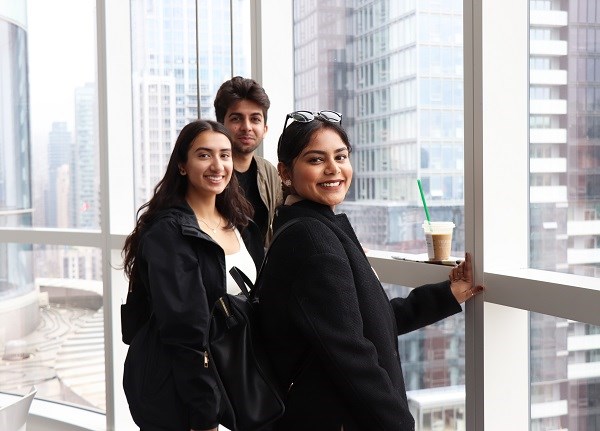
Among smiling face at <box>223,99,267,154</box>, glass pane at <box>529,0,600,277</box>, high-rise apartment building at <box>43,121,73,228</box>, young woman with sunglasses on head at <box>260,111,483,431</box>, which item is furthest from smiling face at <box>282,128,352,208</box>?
high-rise apartment building at <box>43,121,73,228</box>

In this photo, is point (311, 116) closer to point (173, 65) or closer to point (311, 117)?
point (311, 117)

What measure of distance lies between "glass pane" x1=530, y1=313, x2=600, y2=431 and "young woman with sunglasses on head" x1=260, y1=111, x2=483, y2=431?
56 cm

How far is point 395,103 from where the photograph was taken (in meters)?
2.58

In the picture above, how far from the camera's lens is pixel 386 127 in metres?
2.64

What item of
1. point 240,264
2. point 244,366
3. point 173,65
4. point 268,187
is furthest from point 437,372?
point 173,65

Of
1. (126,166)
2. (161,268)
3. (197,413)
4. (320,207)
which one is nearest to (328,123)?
(320,207)

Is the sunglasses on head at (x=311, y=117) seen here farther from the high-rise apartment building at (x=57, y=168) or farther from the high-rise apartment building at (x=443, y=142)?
the high-rise apartment building at (x=57, y=168)

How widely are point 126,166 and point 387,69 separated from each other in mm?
1690

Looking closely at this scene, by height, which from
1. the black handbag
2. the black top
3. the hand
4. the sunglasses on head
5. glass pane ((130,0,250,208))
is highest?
glass pane ((130,0,250,208))

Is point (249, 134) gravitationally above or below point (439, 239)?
above

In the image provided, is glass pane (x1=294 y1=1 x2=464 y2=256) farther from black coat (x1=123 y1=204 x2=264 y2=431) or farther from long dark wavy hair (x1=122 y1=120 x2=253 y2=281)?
black coat (x1=123 y1=204 x2=264 y2=431)

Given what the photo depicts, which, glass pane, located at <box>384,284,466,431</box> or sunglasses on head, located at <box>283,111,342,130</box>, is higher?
sunglasses on head, located at <box>283,111,342,130</box>

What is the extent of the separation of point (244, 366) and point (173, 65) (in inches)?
90.9

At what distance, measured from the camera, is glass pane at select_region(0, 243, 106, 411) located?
4.23 meters
